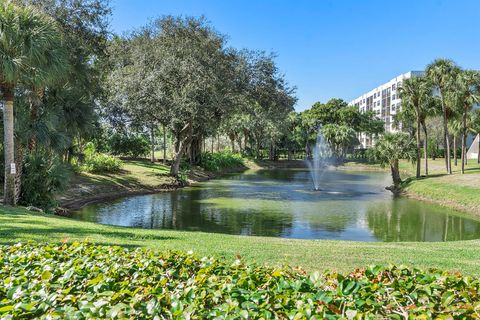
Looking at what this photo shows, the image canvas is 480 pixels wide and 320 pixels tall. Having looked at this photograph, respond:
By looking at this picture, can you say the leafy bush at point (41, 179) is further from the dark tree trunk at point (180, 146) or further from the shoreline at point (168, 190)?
the dark tree trunk at point (180, 146)

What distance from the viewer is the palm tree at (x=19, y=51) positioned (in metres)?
14.4

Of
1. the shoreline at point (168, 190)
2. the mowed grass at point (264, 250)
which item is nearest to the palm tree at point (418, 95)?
the shoreline at point (168, 190)

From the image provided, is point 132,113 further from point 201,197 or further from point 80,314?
point 80,314

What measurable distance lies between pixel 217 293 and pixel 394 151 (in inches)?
1337

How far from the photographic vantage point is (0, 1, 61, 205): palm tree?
14406 millimetres

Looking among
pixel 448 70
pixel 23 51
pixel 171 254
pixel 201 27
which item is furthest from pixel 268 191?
pixel 171 254

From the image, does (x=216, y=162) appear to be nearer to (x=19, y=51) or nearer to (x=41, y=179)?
(x=41, y=179)

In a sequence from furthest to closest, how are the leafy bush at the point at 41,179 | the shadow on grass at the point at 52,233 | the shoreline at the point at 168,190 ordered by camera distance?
the shoreline at the point at 168,190 → the leafy bush at the point at 41,179 → the shadow on grass at the point at 52,233

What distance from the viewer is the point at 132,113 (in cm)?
3197

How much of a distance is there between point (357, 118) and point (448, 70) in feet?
152

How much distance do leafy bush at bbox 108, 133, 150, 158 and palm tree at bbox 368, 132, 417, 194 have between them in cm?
2473

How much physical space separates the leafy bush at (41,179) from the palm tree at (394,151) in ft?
82.4

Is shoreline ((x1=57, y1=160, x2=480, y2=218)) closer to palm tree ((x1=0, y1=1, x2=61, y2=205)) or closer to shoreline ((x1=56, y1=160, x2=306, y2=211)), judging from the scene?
shoreline ((x1=56, y1=160, x2=306, y2=211))

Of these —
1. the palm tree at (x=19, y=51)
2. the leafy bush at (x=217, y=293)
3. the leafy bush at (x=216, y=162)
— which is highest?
the palm tree at (x=19, y=51)
